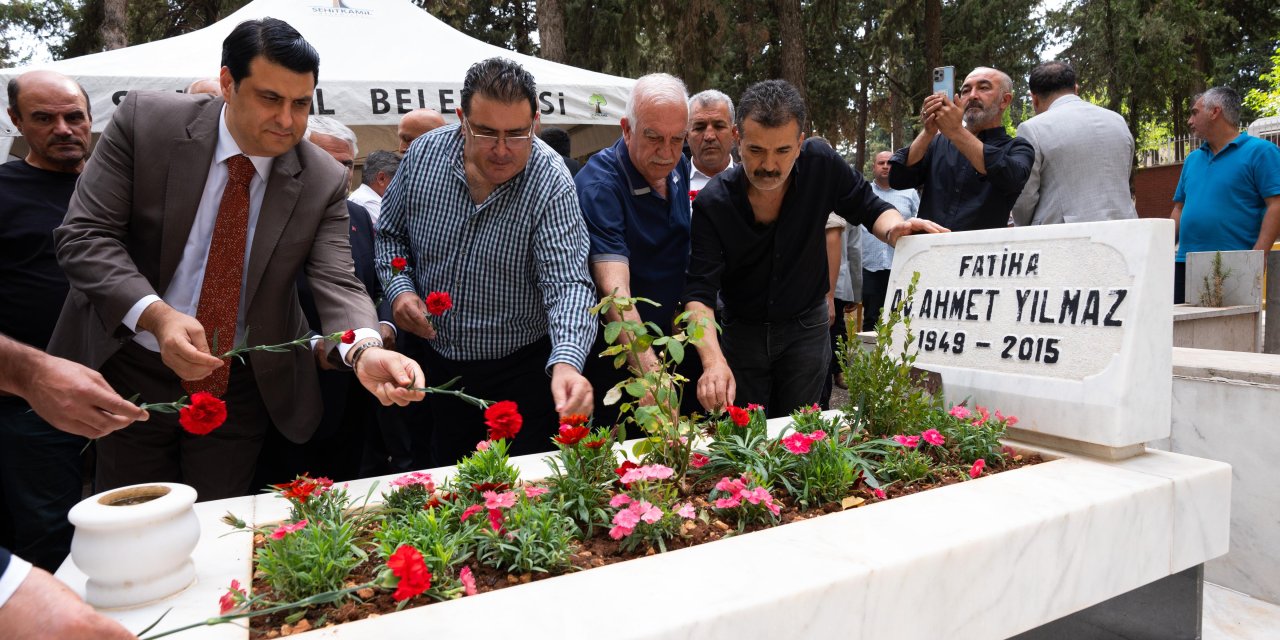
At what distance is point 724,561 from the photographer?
150 cm

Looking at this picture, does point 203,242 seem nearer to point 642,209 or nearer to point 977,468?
point 642,209

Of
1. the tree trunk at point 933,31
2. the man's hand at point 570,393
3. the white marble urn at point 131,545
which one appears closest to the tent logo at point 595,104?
the man's hand at point 570,393

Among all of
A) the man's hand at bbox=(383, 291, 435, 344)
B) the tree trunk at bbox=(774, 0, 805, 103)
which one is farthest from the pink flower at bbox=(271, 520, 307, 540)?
the tree trunk at bbox=(774, 0, 805, 103)

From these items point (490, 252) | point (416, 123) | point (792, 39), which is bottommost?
point (490, 252)

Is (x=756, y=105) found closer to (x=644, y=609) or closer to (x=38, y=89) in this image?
Answer: (x=644, y=609)

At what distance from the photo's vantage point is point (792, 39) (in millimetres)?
11445

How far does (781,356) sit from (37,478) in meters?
2.76

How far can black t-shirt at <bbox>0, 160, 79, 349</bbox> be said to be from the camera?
2.67 m

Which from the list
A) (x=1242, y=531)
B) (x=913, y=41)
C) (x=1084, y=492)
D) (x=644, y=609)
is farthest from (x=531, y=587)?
(x=913, y=41)

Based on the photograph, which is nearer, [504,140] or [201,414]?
[201,414]

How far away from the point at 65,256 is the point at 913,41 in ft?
57.8

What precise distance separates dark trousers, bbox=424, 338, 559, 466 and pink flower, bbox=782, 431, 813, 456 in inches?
42.9

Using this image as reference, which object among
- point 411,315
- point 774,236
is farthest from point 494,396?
point 774,236

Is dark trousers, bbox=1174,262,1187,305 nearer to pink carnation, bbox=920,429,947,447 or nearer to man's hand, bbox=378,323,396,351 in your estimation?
pink carnation, bbox=920,429,947,447
